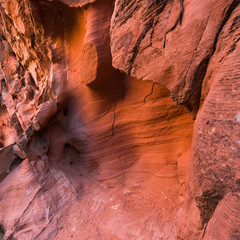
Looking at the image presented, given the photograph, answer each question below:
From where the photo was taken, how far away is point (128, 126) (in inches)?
125

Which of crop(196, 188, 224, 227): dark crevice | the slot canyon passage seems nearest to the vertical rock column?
the slot canyon passage

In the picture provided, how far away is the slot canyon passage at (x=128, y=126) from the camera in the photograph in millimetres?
1354

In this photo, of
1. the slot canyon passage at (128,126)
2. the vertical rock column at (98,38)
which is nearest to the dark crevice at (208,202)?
the slot canyon passage at (128,126)

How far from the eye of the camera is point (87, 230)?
261 centimetres

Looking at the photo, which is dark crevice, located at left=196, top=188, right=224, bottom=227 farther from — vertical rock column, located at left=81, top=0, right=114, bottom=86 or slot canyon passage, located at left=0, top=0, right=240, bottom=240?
vertical rock column, located at left=81, top=0, right=114, bottom=86

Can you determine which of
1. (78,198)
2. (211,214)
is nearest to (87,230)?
(78,198)

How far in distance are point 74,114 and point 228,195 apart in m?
3.29

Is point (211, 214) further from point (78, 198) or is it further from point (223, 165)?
point (78, 198)

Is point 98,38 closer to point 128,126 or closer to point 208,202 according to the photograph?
point 128,126

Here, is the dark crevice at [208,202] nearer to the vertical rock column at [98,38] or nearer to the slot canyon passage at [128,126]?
the slot canyon passage at [128,126]

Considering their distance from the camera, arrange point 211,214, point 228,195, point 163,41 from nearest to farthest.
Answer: point 228,195 → point 211,214 → point 163,41

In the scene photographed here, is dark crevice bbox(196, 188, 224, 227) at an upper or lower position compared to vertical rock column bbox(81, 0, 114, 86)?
lower

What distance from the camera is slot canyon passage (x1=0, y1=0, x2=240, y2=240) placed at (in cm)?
135

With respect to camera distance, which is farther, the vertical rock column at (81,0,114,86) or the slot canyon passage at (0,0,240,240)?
the vertical rock column at (81,0,114,86)
